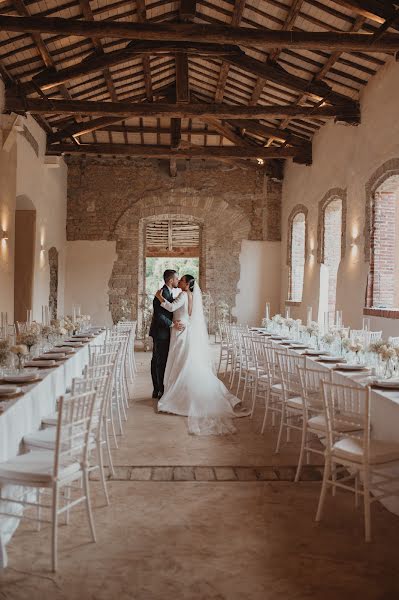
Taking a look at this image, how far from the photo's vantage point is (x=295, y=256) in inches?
583

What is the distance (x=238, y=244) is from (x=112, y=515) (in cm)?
1248

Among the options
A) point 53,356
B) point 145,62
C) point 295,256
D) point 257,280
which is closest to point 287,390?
point 53,356

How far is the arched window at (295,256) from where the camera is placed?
1458 cm

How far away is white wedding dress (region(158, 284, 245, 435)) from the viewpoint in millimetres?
6652

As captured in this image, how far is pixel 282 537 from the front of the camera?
3375mm

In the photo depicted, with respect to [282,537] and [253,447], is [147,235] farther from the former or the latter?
[282,537]

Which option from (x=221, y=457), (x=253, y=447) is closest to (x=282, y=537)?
(x=221, y=457)

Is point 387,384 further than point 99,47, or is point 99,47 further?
point 99,47

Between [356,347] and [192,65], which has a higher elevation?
[192,65]

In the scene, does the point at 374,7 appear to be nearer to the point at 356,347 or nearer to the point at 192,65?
the point at 356,347

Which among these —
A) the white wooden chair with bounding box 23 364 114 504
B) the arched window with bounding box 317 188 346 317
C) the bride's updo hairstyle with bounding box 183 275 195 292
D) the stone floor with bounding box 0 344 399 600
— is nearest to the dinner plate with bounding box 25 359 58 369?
the white wooden chair with bounding box 23 364 114 504

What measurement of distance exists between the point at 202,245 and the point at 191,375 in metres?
9.19

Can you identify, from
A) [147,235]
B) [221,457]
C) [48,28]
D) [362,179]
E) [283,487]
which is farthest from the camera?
[147,235]

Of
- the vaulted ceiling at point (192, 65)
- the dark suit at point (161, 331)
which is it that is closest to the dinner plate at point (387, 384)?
the dark suit at point (161, 331)
